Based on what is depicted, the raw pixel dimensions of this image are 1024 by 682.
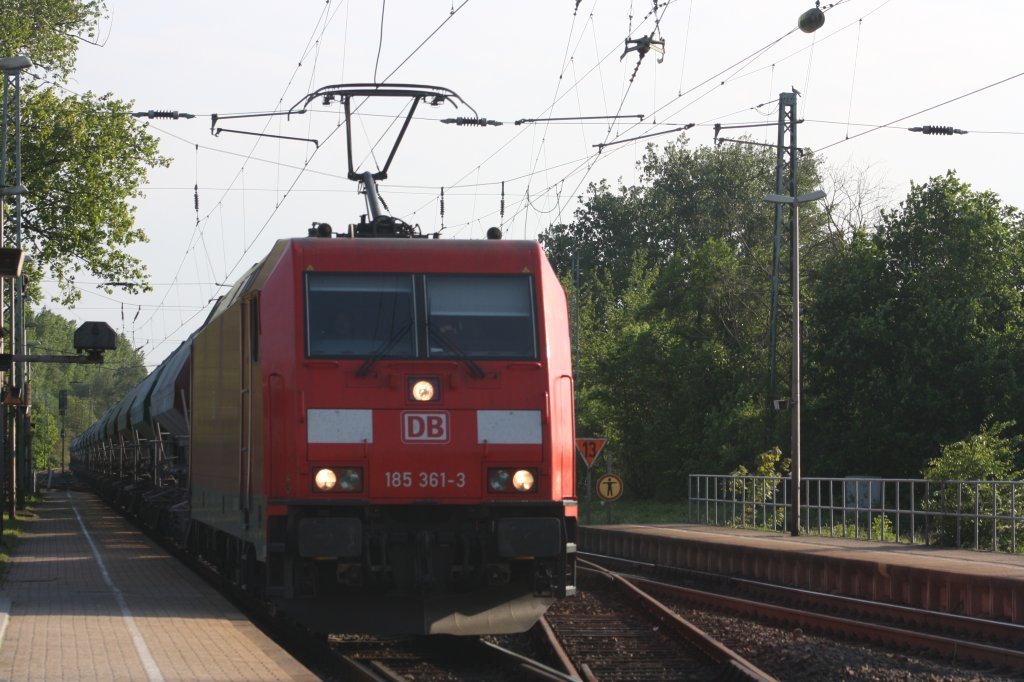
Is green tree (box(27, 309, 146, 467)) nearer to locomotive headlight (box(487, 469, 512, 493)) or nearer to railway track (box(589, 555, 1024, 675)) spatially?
railway track (box(589, 555, 1024, 675))

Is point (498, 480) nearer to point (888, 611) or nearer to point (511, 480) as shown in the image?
point (511, 480)

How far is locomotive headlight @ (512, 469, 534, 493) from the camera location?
1198 cm

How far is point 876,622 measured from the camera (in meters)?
16.2

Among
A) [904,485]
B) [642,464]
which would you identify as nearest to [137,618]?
[904,485]

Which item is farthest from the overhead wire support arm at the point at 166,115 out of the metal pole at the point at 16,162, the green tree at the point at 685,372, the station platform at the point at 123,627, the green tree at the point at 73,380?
the green tree at the point at 73,380

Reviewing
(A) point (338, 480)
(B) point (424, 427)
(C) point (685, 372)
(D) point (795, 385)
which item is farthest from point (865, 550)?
(C) point (685, 372)

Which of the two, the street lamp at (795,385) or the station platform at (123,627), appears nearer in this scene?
the station platform at (123,627)

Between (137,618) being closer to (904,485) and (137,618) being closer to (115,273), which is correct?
(904,485)

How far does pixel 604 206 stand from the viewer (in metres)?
85.7

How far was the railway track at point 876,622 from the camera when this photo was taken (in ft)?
43.5

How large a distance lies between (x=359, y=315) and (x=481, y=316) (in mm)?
1023

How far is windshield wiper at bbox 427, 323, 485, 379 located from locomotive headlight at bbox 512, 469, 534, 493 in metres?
0.85

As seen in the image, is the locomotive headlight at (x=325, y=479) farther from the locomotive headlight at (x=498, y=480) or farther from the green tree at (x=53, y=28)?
the green tree at (x=53, y=28)

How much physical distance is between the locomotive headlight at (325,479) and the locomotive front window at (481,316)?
1.32 meters
